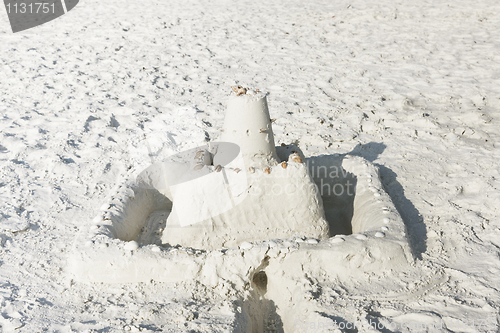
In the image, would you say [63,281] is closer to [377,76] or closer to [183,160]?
[183,160]

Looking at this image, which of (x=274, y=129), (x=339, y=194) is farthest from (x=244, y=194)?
(x=274, y=129)

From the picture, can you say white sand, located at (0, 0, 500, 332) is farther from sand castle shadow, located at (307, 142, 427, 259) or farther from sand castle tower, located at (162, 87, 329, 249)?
sand castle tower, located at (162, 87, 329, 249)

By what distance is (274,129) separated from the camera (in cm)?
586

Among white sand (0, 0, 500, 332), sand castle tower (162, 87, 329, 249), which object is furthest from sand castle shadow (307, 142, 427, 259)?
sand castle tower (162, 87, 329, 249)

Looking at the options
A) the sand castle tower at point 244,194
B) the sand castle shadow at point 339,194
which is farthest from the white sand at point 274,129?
the sand castle tower at point 244,194

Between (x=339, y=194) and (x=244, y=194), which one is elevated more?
(x=244, y=194)

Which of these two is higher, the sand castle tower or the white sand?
the sand castle tower

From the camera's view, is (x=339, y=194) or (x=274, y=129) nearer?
(x=339, y=194)

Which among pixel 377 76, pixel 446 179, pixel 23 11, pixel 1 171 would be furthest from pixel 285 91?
pixel 23 11

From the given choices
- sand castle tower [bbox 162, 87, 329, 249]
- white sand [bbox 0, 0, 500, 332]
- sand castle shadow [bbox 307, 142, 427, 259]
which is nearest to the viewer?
white sand [bbox 0, 0, 500, 332]

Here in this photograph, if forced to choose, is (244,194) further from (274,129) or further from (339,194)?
(274,129)

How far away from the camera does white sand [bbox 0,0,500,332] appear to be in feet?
9.66

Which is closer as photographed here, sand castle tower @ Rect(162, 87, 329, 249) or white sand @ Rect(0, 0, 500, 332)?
white sand @ Rect(0, 0, 500, 332)

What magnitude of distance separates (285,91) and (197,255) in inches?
170
